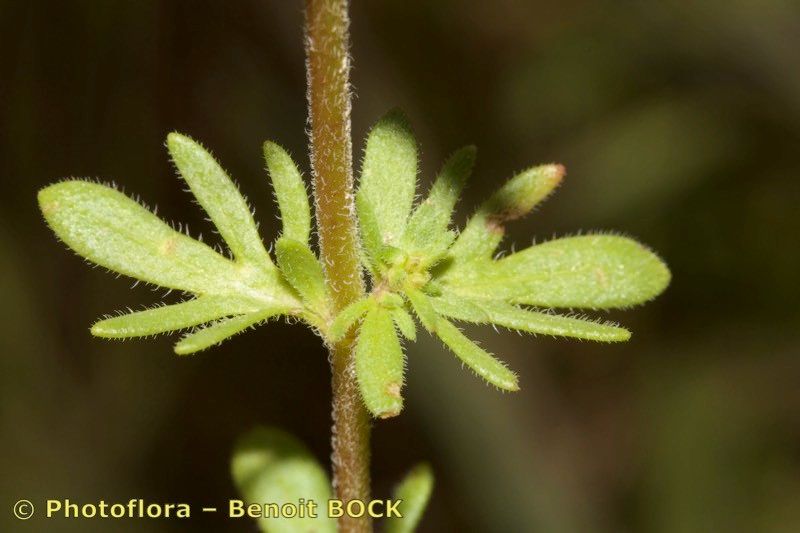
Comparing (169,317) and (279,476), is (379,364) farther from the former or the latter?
(279,476)

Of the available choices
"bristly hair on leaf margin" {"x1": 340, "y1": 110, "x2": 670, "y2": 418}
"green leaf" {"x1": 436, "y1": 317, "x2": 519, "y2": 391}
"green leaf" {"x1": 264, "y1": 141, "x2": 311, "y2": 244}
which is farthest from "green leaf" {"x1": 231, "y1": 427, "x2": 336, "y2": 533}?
"green leaf" {"x1": 436, "y1": 317, "x2": 519, "y2": 391}

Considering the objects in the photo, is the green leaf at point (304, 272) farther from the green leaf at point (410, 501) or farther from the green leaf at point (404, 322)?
the green leaf at point (410, 501)

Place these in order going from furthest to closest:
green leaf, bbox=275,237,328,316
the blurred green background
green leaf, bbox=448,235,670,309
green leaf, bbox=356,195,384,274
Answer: the blurred green background
green leaf, bbox=448,235,670,309
green leaf, bbox=356,195,384,274
green leaf, bbox=275,237,328,316

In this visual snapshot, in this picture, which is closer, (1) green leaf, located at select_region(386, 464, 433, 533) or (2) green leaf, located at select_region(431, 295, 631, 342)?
(2) green leaf, located at select_region(431, 295, 631, 342)

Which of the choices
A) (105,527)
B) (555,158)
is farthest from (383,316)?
(555,158)

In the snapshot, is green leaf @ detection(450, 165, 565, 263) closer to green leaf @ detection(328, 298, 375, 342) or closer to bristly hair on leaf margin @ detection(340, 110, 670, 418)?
bristly hair on leaf margin @ detection(340, 110, 670, 418)

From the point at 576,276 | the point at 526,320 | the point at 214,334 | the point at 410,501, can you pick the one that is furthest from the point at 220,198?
the point at 410,501

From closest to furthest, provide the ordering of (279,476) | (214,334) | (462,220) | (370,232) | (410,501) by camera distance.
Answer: (214,334) < (370,232) < (410,501) < (279,476) < (462,220)
